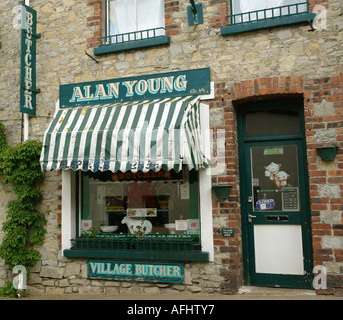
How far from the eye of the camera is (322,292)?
5055 mm

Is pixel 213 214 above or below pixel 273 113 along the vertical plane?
below

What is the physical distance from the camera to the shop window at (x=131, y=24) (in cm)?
625

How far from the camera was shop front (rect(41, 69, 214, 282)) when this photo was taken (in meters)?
5.40

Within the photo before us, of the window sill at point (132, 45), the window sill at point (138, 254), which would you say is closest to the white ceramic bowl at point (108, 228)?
the window sill at point (138, 254)

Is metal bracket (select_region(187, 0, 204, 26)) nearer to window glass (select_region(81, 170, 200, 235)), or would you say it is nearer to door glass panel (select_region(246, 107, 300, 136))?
door glass panel (select_region(246, 107, 300, 136))

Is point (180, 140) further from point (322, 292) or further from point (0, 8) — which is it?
point (0, 8)

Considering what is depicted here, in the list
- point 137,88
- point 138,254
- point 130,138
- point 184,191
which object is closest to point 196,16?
point 137,88

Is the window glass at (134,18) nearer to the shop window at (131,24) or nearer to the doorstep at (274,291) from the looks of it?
the shop window at (131,24)

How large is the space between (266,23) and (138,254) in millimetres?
3952

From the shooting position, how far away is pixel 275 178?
5699 millimetres

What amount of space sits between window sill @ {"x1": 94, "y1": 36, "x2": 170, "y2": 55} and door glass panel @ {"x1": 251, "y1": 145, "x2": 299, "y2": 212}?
2.24m

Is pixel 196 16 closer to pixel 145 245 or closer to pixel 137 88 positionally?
pixel 137 88

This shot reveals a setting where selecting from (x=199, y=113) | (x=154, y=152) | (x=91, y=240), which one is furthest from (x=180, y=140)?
(x=91, y=240)

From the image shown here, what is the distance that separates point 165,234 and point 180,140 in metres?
1.72
